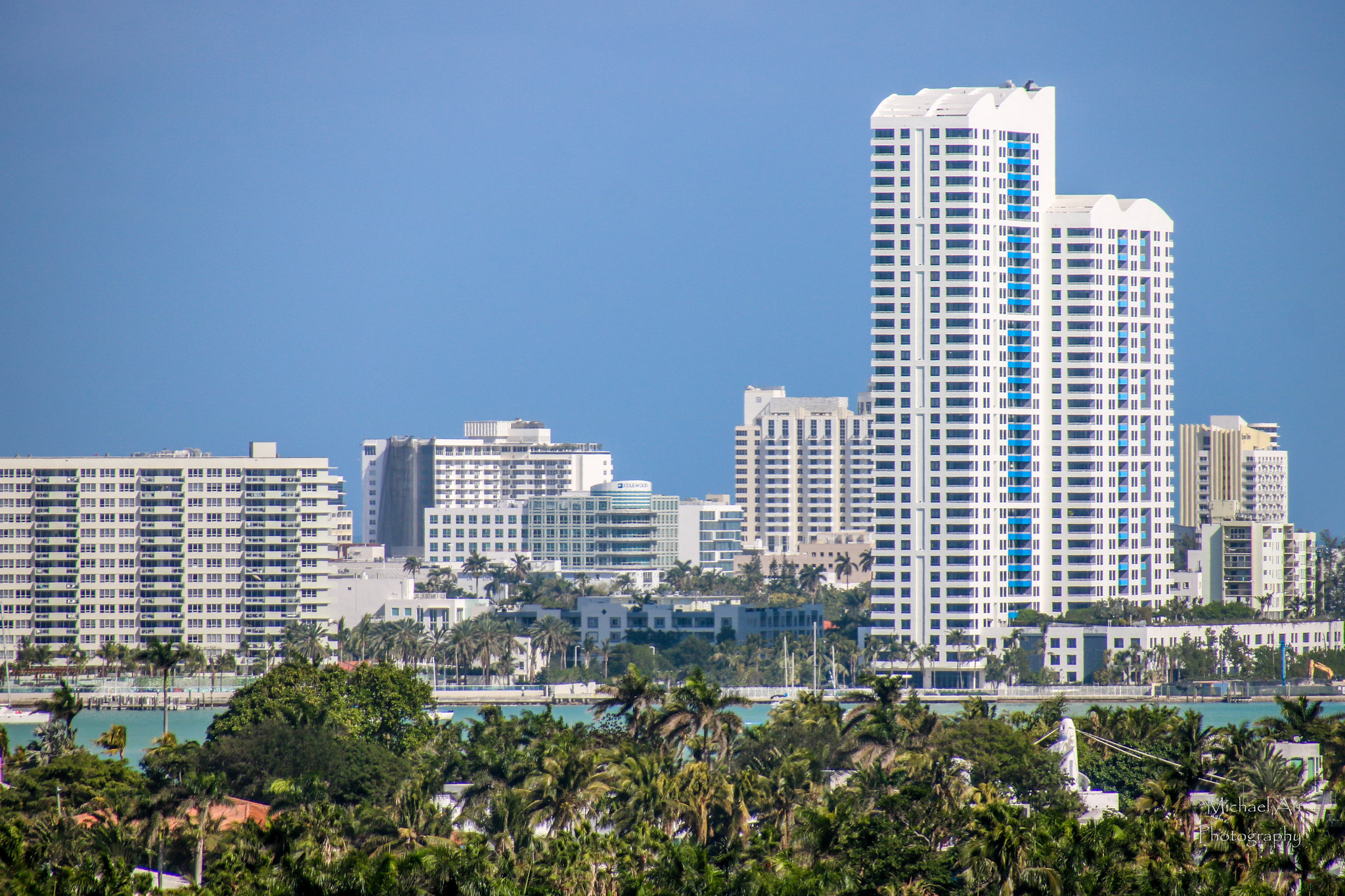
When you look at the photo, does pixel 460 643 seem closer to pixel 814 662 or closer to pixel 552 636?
pixel 552 636

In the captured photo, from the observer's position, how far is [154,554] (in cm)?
18075

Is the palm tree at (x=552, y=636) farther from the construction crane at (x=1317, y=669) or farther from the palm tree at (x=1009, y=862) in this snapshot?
the palm tree at (x=1009, y=862)

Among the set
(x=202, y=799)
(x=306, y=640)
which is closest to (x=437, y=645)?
(x=306, y=640)

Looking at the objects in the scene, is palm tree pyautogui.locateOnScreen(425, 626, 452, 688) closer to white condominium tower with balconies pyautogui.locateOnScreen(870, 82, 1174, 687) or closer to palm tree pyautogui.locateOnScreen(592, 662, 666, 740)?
white condominium tower with balconies pyautogui.locateOnScreen(870, 82, 1174, 687)

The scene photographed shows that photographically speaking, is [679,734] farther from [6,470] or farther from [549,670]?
[6,470]

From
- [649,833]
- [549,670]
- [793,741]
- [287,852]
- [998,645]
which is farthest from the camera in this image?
[549,670]

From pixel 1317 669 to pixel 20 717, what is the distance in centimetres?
10918

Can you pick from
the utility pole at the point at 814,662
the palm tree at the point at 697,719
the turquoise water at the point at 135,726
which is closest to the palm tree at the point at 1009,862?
the palm tree at the point at 697,719

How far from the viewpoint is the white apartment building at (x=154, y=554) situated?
180 m

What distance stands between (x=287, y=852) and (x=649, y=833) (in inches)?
405

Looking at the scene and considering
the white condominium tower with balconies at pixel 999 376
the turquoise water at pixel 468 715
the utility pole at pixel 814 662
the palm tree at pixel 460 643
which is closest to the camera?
the turquoise water at pixel 468 715

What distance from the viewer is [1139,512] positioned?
168m

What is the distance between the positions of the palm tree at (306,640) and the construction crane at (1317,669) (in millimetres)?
86226

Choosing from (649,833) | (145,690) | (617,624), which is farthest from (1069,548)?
(649,833)
